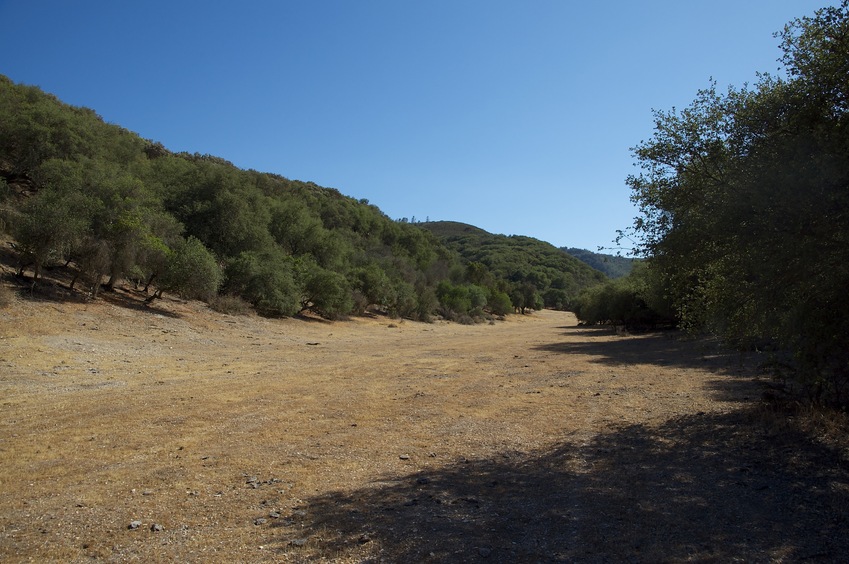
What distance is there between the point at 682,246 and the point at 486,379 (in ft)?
28.1

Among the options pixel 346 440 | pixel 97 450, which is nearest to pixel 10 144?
pixel 97 450

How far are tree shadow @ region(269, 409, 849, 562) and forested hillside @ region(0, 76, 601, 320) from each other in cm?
2027

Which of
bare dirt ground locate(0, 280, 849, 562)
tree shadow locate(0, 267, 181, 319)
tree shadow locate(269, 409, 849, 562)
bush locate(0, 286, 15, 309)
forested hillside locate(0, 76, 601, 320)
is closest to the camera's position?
tree shadow locate(269, 409, 849, 562)

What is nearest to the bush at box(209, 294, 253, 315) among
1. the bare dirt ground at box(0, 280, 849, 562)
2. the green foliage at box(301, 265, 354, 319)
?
the green foliage at box(301, 265, 354, 319)

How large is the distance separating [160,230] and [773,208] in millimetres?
29151

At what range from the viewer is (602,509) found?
5.26 metres

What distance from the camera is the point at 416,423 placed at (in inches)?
364

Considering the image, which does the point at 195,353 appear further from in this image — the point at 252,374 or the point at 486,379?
the point at 486,379

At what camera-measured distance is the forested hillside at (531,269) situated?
120 m

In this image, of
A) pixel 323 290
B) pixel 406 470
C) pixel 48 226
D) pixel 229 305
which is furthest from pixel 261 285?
pixel 406 470

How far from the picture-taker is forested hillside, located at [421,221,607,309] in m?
120

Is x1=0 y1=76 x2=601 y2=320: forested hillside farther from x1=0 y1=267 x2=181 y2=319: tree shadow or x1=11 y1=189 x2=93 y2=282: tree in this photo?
x1=0 y1=267 x2=181 y2=319: tree shadow

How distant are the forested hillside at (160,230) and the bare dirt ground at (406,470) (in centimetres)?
906

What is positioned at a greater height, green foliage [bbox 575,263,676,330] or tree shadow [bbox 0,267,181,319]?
green foliage [bbox 575,263,676,330]
